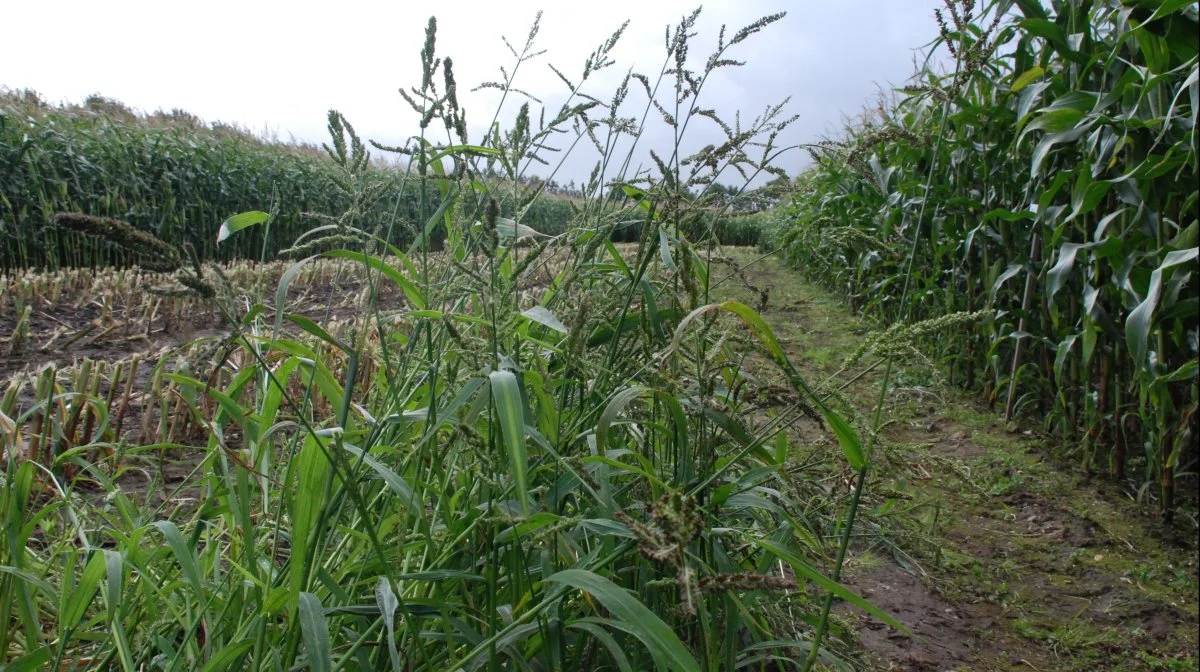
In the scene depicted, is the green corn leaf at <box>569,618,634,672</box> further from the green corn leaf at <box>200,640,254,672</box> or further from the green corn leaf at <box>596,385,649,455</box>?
the green corn leaf at <box>200,640,254,672</box>

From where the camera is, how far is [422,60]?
3.80ft

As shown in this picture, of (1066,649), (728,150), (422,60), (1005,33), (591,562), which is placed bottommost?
(1066,649)

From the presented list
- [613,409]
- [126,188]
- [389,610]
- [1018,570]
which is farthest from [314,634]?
[126,188]

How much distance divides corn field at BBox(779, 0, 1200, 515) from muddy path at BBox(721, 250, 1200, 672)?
26cm

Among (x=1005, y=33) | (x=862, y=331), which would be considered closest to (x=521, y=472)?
(x=1005, y=33)

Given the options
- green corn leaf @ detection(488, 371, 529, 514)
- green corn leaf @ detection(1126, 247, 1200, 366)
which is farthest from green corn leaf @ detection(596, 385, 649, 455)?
green corn leaf @ detection(1126, 247, 1200, 366)

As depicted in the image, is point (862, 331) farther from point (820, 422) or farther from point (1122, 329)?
point (820, 422)

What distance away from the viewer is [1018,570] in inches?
104

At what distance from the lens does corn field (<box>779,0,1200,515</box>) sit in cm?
275

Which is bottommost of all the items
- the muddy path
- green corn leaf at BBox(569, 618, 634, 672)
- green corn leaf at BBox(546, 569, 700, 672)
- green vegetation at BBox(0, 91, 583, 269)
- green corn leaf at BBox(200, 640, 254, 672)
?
the muddy path

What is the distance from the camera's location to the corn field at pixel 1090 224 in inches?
108

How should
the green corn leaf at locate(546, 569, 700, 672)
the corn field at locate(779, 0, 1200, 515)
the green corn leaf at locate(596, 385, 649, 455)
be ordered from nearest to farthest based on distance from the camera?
the green corn leaf at locate(546, 569, 700, 672)
the green corn leaf at locate(596, 385, 649, 455)
the corn field at locate(779, 0, 1200, 515)

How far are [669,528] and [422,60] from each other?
0.84m

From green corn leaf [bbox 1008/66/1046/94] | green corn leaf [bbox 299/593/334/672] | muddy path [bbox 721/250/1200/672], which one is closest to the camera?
green corn leaf [bbox 299/593/334/672]
